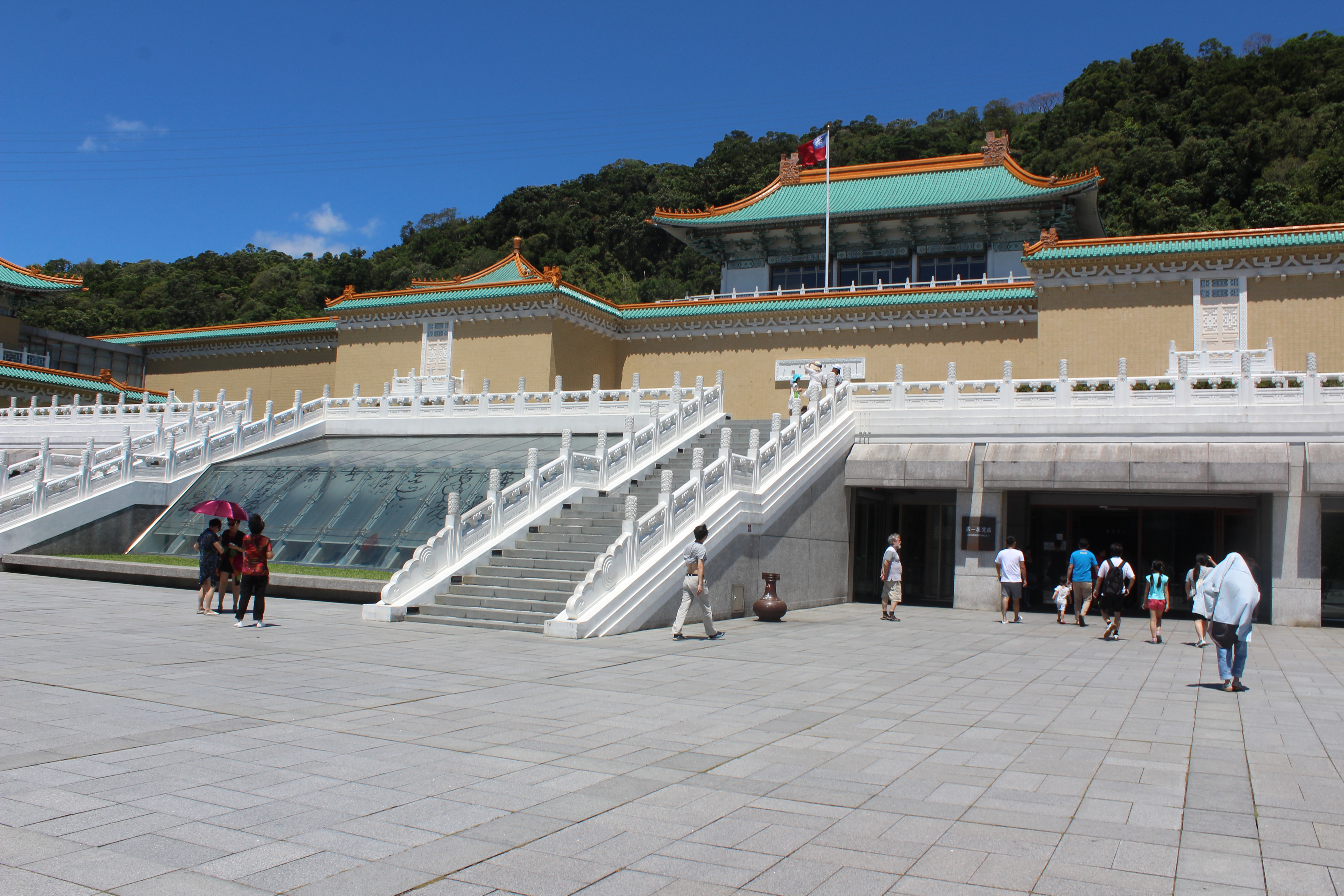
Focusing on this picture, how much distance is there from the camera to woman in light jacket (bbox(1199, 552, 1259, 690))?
909 cm

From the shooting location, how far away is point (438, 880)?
4.06m

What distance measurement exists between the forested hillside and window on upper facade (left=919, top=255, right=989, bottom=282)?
22.6 m

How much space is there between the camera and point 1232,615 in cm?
916

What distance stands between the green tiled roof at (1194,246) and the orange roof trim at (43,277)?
37.7 meters

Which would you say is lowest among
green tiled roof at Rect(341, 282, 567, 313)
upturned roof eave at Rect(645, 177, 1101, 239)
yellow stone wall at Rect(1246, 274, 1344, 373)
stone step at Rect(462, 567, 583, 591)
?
stone step at Rect(462, 567, 583, 591)

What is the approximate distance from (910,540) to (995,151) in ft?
57.1

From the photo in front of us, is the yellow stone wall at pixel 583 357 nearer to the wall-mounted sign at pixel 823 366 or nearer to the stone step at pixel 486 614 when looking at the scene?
the wall-mounted sign at pixel 823 366

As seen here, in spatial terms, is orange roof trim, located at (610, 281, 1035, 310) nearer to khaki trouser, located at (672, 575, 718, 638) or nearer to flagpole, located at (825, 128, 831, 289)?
flagpole, located at (825, 128, 831, 289)

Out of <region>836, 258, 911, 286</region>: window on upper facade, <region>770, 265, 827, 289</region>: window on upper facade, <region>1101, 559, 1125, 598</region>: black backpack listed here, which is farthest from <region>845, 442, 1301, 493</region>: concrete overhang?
<region>770, 265, 827, 289</region>: window on upper facade

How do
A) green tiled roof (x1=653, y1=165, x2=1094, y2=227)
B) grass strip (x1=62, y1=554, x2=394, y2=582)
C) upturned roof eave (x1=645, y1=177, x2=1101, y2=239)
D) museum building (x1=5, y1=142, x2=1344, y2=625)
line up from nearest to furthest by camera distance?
grass strip (x1=62, y1=554, x2=394, y2=582) < museum building (x1=5, y1=142, x2=1344, y2=625) < upturned roof eave (x1=645, y1=177, x2=1101, y2=239) < green tiled roof (x1=653, y1=165, x2=1094, y2=227)

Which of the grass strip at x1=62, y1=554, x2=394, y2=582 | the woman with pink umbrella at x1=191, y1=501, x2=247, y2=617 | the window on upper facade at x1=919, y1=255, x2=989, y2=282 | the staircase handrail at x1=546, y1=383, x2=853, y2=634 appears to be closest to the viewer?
the staircase handrail at x1=546, y1=383, x2=853, y2=634

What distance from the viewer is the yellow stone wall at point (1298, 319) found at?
75.5ft

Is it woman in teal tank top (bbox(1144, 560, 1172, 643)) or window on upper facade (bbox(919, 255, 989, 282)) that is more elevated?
window on upper facade (bbox(919, 255, 989, 282))

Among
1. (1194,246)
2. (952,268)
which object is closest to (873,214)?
(952,268)
